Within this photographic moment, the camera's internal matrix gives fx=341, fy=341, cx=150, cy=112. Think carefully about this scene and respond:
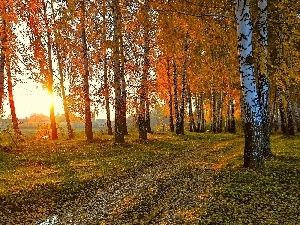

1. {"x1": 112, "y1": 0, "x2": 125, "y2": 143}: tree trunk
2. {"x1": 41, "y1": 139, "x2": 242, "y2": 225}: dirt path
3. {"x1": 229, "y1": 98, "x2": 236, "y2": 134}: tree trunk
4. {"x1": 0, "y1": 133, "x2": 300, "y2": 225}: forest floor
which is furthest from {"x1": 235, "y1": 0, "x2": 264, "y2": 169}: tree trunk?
{"x1": 229, "y1": 98, "x2": 236, "y2": 134}: tree trunk

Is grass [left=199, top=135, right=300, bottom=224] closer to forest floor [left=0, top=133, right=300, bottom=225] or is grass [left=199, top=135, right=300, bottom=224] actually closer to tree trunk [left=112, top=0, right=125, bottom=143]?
forest floor [left=0, top=133, right=300, bottom=225]

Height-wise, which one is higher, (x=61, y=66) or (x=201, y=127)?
(x=61, y=66)

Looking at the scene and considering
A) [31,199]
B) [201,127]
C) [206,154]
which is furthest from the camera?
[201,127]

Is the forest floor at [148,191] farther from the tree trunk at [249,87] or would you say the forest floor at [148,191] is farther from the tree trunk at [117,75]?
the tree trunk at [117,75]

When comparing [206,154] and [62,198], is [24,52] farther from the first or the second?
[62,198]

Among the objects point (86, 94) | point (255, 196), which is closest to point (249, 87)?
point (255, 196)

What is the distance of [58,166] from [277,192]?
9.94 m

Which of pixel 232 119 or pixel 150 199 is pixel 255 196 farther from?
pixel 232 119

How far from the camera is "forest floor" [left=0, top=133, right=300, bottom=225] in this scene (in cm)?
890

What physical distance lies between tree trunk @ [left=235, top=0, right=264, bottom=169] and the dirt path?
6.28 feet

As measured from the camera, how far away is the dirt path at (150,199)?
345 inches

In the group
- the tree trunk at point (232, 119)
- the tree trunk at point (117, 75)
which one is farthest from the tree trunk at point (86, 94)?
the tree trunk at point (232, 119)

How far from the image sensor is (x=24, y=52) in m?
28.8

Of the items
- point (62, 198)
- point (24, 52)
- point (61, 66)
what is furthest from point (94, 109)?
point (62, 198)
